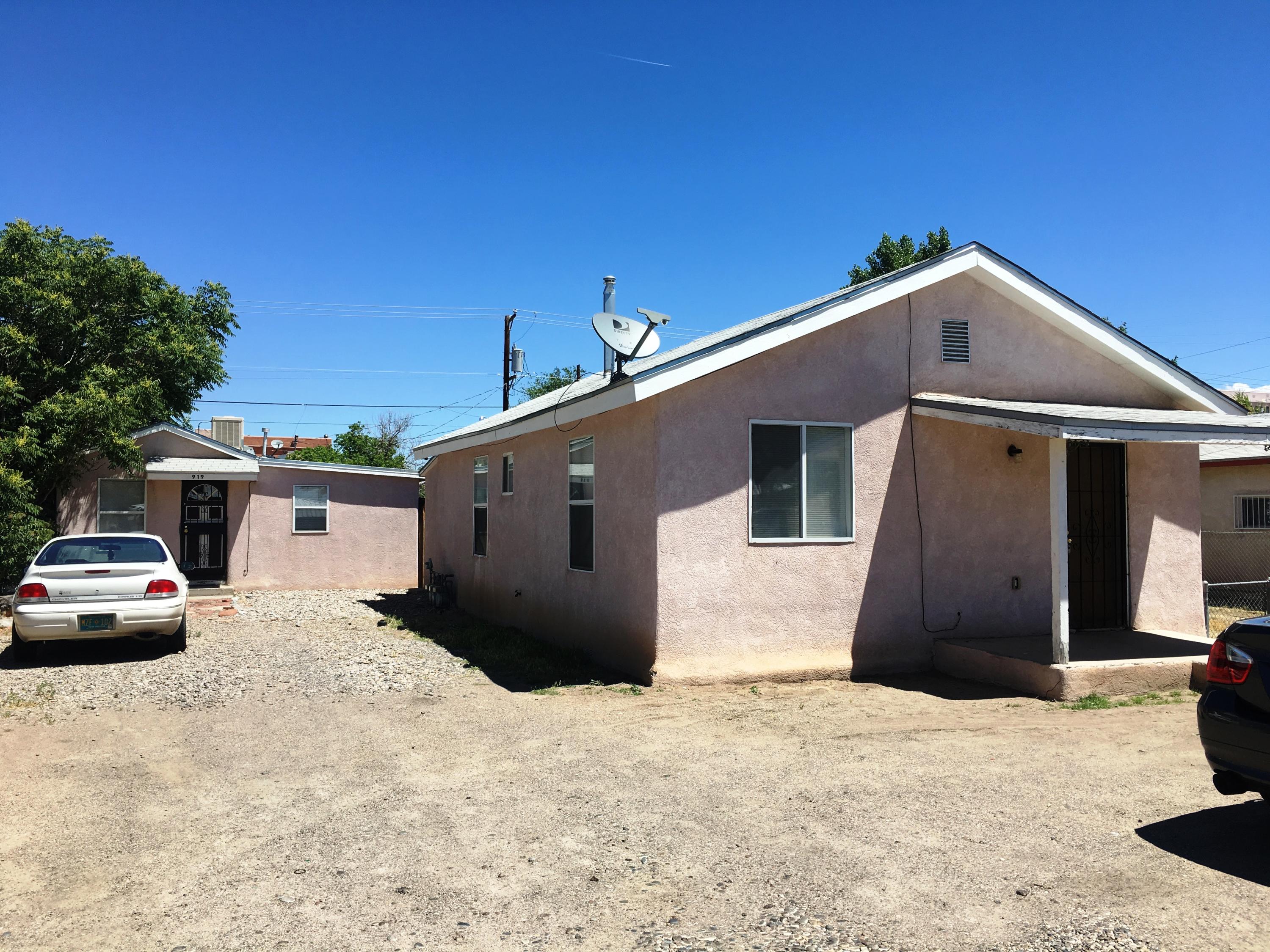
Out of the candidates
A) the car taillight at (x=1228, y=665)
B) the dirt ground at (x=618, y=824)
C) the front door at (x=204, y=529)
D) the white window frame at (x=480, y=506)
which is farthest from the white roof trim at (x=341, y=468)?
the car taillight at (x=1228, y=665)

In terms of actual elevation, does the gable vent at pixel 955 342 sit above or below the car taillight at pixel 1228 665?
above

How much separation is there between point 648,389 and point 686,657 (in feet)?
8.26

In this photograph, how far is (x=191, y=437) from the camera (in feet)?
61.5

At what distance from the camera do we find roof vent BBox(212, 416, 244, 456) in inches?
894

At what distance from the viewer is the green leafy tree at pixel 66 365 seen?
599 inches

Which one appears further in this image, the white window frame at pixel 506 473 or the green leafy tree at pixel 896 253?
the green leafy tree at pixel 896 253

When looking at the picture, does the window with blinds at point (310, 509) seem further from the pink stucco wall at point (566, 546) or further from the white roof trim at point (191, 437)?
the pink stucco wall at point (566, 546)

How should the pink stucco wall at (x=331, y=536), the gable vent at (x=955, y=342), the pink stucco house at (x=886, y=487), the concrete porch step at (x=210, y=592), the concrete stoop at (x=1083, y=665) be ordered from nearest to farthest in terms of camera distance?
1. the concrete stoop at (x=1083, y=665)
2. the pink stucco house at (x=886, y=487)
3. the gable vent at (x=955, y=342)
4. the concrete porch step at (x=210, y=592)
5. the pink stucco wall at (x=331, y=536)

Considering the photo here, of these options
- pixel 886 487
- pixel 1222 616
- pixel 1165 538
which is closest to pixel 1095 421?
pixel 886 487

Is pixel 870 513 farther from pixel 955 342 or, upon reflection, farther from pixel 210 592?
pixel 210 592

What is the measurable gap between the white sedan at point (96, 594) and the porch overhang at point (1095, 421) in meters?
8.59

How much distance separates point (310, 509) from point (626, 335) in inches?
529

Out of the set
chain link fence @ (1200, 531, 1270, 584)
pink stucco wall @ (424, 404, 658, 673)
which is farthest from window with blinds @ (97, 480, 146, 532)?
chain link fence @ (1200, 531, 1270, 584)

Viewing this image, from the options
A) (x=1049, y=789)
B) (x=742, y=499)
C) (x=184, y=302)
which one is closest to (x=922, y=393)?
(x=742, y=499)
